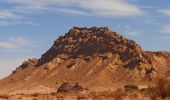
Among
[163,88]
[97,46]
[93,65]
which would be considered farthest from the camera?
[97,46]

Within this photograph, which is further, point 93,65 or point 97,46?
point 97,46

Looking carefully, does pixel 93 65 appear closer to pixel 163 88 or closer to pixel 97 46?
pixel 97 46

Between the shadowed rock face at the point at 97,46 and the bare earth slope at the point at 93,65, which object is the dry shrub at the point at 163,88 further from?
the shadowed rock face at the point at 97,46

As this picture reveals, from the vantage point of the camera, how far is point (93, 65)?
17350 cm

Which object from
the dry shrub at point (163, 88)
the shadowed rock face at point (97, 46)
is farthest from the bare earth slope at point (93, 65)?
the dry shrub at point (163, 88)

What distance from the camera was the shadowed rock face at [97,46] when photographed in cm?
17740

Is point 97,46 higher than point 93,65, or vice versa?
point 97,46

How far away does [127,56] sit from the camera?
582 ft

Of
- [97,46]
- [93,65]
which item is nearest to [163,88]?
[93,65]

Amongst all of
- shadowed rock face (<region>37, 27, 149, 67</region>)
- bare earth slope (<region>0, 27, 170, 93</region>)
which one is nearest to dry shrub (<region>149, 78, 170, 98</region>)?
bare earth slope (<region>0, 27, 170, 93</region>)

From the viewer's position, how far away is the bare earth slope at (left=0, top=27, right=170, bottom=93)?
16275 cm

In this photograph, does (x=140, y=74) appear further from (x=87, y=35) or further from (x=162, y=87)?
(x=162, y=87)

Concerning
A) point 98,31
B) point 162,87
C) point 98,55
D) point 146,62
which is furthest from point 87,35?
point 162,87

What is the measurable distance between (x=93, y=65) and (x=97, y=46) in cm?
1336
